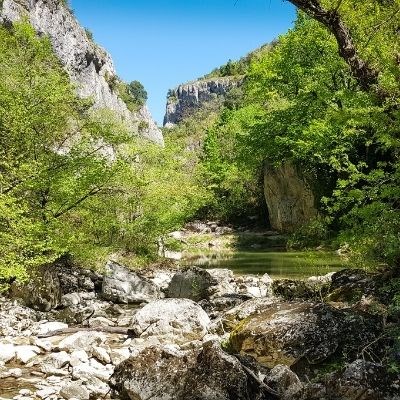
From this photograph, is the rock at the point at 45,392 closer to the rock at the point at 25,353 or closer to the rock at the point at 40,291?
the rock at the point at 25,353

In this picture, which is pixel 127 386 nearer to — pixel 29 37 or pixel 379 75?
pixel 379 75

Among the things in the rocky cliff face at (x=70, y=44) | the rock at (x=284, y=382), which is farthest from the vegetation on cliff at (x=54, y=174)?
the rocky cliff face at (x=70, y=44)

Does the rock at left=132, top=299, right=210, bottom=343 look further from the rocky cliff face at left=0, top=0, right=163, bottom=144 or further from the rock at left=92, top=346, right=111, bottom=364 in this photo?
the rocky cliff face at left=0, top=0, right=163, bottom=144

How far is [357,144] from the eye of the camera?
25.3m

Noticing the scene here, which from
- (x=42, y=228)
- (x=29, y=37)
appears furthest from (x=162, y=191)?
(x=29, y=37)

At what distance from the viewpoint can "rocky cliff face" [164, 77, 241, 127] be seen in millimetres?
135250

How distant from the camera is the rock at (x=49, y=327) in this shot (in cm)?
995

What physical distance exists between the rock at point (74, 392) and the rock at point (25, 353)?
5.97ft

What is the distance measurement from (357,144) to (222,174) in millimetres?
23776

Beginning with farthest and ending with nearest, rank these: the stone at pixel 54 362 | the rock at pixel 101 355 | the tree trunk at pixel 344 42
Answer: the tree trunk at pixel 344 42 < the rock at pixel 101 355 < the stone at pixel 54 362

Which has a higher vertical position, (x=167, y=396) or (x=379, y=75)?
(x=379, y=75)

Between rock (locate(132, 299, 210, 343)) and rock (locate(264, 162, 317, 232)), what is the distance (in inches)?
813

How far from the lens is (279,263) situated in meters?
21.8

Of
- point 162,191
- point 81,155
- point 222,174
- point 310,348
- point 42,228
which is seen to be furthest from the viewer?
point 222,174
